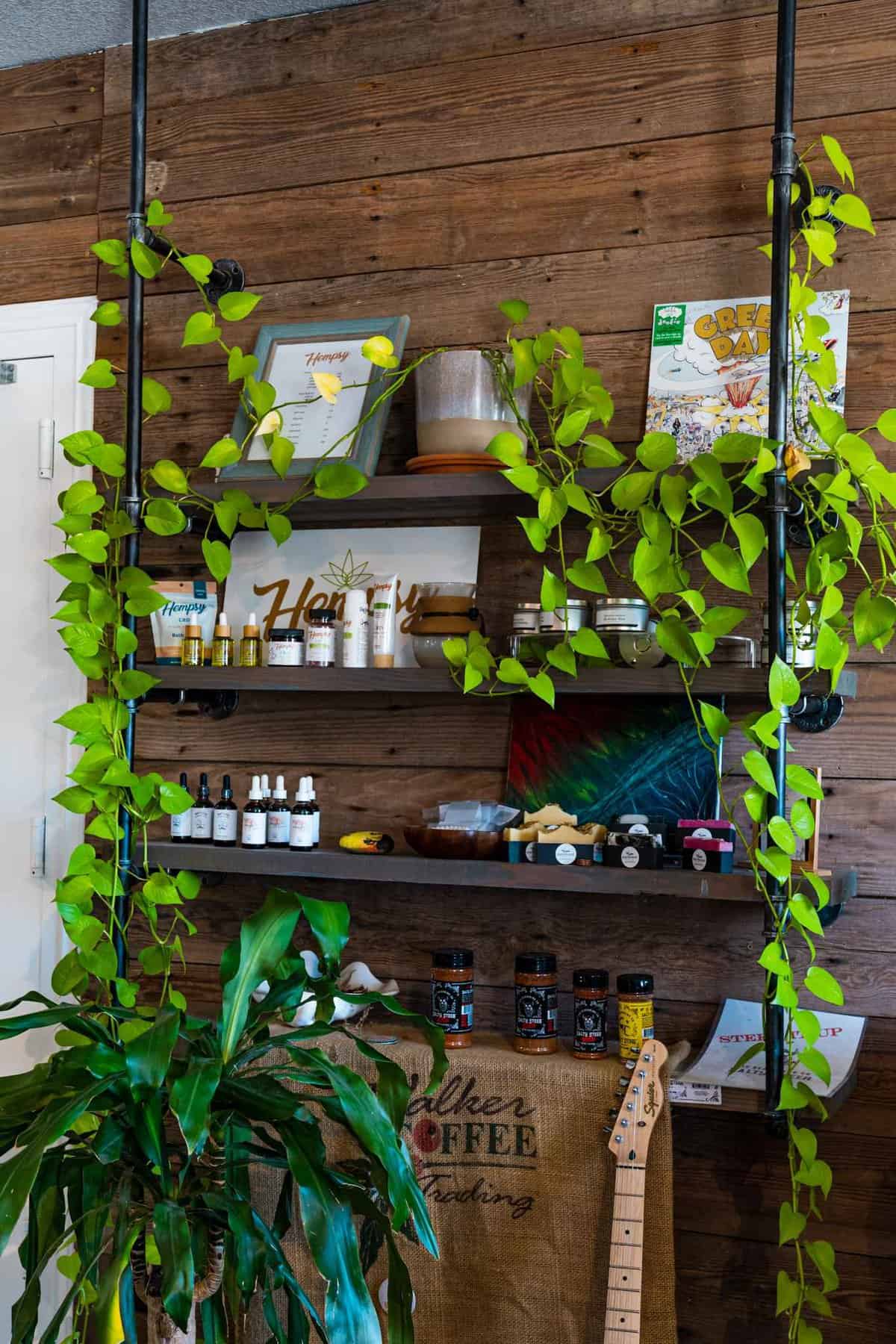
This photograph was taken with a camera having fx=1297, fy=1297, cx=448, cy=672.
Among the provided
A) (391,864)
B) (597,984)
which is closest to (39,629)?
(391,864)

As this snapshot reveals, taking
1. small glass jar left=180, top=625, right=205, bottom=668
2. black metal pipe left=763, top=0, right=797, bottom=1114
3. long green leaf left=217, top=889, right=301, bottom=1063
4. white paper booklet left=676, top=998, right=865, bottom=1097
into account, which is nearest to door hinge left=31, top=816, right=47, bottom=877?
small glass jar left=180, top=625, right=205, bottom=668

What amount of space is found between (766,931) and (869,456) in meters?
0.66

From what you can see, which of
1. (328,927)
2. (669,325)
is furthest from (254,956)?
(669,325)

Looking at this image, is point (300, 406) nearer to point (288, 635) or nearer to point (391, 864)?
point (288, 635)

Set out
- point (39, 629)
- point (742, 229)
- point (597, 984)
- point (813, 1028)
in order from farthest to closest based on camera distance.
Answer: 1. point (39, 629)
2. point (742, 229)
3. point (597, 984)
4. point (813, 1028)

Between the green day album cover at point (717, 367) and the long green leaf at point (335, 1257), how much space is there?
3.93ft

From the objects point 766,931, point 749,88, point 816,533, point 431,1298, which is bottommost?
point 431,1298

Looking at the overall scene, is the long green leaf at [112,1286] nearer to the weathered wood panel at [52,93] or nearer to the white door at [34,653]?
the white door at [34,653]

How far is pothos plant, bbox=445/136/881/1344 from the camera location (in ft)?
5.74

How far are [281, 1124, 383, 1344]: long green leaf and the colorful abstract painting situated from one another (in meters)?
0.81

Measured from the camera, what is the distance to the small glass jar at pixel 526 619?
1980 millimetres

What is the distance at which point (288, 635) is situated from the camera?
2098 millimetres

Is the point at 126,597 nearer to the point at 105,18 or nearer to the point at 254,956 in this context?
the point at 254,956

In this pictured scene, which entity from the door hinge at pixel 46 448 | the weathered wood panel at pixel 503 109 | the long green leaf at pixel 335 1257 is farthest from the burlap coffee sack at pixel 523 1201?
the weathered wood panel at pixel 503 109
